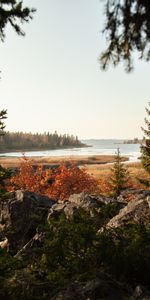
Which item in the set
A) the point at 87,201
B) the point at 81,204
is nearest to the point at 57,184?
the point at 87,201

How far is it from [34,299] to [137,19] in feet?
14.5

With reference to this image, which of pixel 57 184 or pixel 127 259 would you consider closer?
pixel 127 259

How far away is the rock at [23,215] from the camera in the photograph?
13562 mm

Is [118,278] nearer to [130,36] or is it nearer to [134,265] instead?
[134,265]

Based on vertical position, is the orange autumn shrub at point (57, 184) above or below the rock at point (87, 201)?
below

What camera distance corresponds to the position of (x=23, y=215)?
562 inches

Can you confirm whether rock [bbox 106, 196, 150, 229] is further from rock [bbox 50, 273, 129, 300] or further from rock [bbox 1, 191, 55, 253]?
rock [bbox 50, 273, 129, 300]

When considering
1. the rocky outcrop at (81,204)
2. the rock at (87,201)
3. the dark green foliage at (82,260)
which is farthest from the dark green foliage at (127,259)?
the rock at (87,201)

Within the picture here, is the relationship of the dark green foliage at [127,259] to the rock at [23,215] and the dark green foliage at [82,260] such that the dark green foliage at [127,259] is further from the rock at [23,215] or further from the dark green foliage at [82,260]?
the rock at [23,215]

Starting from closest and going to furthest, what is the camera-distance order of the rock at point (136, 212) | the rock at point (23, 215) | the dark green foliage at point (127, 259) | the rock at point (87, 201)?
1. the dark green foliage at point (127, 259)
2. the rock at point (136, 212)
3. the rock at point (23, 215)
4. the rock at point (87, 201)

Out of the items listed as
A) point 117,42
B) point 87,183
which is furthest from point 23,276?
point 87,183

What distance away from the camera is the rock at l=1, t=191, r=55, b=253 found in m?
13.6

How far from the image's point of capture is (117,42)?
575cm

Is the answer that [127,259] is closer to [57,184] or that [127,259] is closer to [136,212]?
[136,212]
